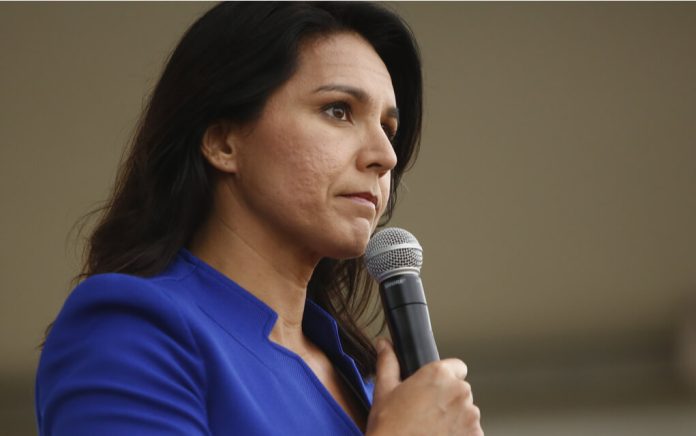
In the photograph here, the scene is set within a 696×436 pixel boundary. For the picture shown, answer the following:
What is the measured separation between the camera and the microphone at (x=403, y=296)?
1.58 meters

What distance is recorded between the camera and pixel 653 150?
486 centimetres

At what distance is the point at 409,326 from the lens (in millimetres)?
1584

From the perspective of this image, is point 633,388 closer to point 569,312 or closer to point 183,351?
point 569,312

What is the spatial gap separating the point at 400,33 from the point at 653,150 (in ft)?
10.0

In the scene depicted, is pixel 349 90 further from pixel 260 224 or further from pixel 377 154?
pixel 260 224

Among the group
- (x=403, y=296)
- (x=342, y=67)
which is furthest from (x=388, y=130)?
(x=403, y=296)

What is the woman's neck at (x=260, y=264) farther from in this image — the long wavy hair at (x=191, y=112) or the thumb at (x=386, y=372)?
the thumb at (x=386, y=372)

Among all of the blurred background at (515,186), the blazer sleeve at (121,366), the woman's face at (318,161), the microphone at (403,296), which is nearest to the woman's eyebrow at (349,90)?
the woman's face at (318,161)

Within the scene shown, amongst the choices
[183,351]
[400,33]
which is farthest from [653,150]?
[183,351]

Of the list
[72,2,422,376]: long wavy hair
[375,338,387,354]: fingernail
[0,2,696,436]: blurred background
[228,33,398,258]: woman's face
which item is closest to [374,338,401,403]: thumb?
[375,338,387,354]: fingernail

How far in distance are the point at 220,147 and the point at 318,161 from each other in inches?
7.2

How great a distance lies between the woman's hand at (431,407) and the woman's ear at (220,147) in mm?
459

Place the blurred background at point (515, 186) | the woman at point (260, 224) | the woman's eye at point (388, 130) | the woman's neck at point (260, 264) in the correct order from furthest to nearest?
1. the blurred background at point (515, 186)
2. the woman's eye at point (388, 130)
3. the woman's neck at point (260, 264)
4. the woman at point (260, 224)

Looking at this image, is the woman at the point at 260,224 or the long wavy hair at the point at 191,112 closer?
the woman at the point at 260,224
